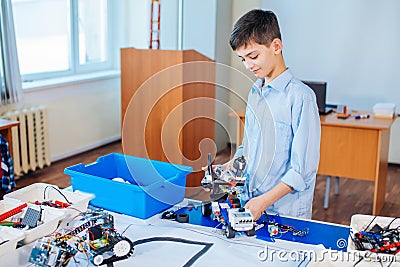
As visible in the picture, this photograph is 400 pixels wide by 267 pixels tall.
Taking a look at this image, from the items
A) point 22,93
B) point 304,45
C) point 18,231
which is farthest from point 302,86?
point 304,45

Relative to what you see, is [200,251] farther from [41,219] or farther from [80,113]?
[80,113]

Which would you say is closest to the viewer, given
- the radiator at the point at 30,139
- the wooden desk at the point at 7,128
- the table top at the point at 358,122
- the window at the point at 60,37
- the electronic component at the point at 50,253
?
the electronic component at the point at 50,253

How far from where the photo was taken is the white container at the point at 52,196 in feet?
5.01

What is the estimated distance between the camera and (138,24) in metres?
5.49

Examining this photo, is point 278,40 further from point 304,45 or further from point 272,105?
point 304,45

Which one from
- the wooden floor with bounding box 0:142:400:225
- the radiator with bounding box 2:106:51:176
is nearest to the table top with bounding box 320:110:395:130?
the wooden floor with bounding box 0:142:400:225

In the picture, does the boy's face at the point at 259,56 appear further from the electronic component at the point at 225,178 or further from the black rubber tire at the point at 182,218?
the black rubber tire at the point at 182,218

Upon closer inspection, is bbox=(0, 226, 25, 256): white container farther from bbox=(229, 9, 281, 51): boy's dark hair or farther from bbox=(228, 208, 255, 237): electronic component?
bbox=(229, 9, 281, 51): boy's dark hair

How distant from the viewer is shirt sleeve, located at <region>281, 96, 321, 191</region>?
1.54 metres

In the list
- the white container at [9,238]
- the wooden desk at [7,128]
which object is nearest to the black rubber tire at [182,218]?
the white container at [9,238]

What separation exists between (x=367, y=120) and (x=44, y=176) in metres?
2.57

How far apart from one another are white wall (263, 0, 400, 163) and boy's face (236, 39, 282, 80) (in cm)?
340

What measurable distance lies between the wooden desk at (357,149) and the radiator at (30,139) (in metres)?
1.83

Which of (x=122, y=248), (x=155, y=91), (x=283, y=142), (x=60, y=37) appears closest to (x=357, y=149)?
(x=155, y=91)
